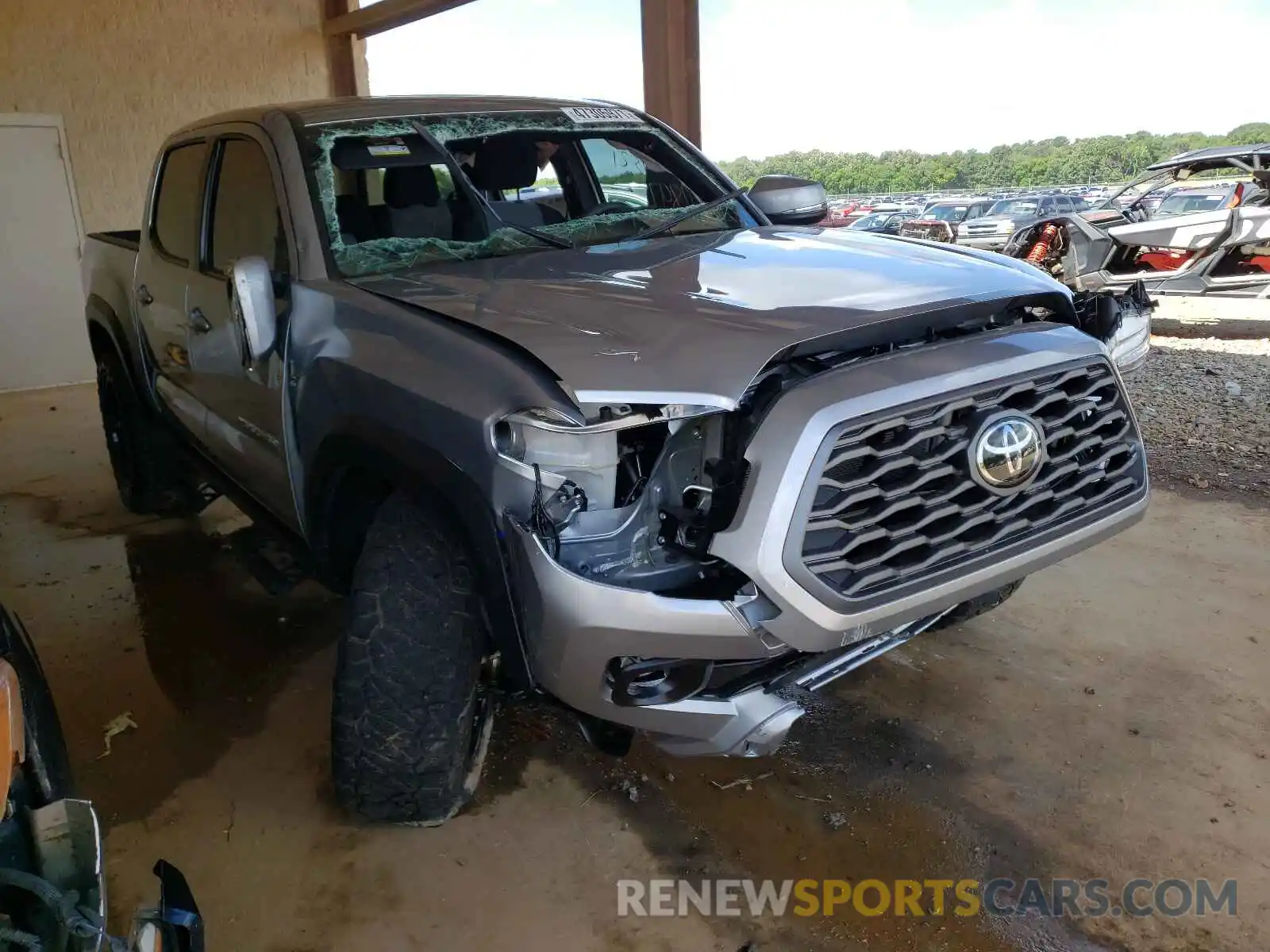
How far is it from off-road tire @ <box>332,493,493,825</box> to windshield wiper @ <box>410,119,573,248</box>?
0.99 meters

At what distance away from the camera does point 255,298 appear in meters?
2.35

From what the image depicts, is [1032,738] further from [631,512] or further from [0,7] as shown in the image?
[0,7]

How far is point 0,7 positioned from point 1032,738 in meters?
9.50

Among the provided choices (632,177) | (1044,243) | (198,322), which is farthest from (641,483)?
(1044,243)

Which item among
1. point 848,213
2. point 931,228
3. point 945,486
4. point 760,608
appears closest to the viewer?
point 760,608

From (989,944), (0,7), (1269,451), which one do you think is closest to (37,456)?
(0,7)

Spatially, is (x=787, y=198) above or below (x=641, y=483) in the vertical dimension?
above

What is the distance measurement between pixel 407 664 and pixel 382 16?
802 cm

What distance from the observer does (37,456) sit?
20.2 feet

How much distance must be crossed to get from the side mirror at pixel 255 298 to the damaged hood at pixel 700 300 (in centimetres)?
23

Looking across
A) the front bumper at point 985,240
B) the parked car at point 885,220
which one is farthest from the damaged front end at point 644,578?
the front bumper at point 985,240

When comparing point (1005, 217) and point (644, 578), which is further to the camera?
point (1005, 217)

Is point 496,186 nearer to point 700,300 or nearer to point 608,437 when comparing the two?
point 700,300

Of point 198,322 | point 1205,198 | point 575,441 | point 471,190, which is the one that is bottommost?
point 575,441
